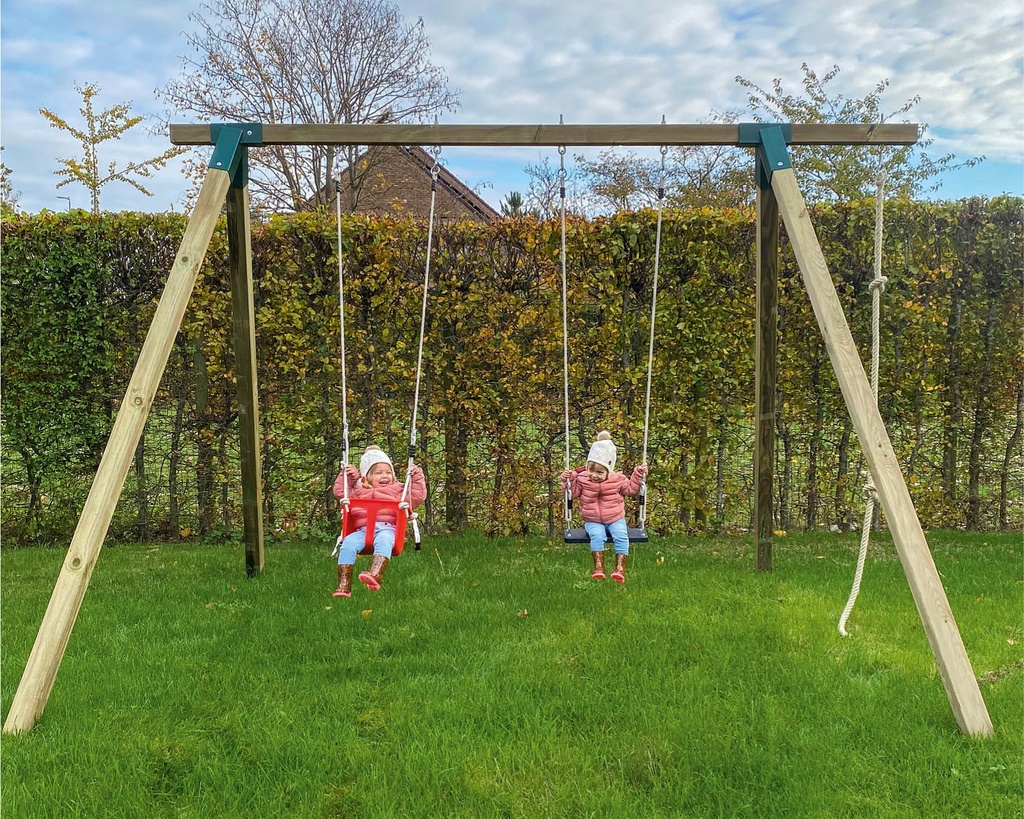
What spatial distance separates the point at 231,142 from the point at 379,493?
6.59ft

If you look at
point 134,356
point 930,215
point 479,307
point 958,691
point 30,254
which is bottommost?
point 958,691

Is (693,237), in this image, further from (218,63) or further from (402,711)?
(218,63)

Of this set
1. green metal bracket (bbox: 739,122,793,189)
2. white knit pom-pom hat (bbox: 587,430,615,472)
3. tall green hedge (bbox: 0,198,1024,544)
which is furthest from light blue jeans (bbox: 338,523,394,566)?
green metal bracket (bbox: 739,122,793,189)

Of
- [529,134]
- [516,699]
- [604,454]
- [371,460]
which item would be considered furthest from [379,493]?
[529,134]

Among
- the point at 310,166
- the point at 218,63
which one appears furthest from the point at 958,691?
the point at 218,63

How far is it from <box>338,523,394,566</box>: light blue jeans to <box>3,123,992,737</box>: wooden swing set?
0.96m

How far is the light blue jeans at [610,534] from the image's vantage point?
4.07 m

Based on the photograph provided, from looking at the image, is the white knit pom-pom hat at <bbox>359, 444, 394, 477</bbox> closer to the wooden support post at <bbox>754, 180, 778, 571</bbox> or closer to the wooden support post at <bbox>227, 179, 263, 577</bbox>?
the wooden support post at <bbox>227, 179, 263, 577</bbox>

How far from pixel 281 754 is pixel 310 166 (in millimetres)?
13003

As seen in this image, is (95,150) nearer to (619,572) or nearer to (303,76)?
(303,76)

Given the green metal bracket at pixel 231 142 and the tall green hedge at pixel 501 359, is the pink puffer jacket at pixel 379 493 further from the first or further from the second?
the green metal bracket at pixel 231 142

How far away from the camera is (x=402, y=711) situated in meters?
2.79

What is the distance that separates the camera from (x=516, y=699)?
2.84m

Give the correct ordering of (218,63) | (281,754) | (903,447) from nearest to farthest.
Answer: (281,754) < (903,447) < (218,63)
